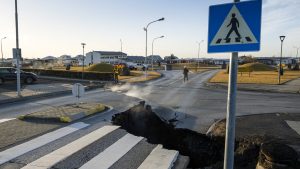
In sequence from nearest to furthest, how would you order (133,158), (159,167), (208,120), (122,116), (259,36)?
(259,36)
(159,167)
(133,158)
(122,116)
(208,120)

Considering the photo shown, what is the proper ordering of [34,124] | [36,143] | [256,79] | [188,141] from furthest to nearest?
[256,79]
[188,141]
[34,124]
[36,143]

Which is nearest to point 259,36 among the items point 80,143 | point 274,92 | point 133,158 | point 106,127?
point 133,158

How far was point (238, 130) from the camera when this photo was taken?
1039cm

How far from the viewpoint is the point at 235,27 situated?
424 centimetres

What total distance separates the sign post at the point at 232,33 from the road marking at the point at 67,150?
330 centimetres

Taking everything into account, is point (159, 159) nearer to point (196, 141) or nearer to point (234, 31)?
point (234, 31)

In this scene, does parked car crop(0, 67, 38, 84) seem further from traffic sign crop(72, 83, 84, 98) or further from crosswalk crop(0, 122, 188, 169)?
crosswalk crop(0, 122, 188, 169)

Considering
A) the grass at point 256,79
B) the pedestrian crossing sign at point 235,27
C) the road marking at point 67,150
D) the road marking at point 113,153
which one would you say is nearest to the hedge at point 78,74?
the grass at point 256,79

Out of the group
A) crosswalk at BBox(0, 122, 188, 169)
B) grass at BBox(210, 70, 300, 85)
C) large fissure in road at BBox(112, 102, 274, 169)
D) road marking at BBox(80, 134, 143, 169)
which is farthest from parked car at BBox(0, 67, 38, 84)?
road marking at BBox(80, 134, 143, 169)

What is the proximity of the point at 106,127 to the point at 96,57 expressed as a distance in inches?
4304

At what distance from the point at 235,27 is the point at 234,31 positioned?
0.05 m

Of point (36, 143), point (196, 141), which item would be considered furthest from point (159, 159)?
point (196, 141)

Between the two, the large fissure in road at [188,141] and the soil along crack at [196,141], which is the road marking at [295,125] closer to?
the soil along crack at [196,141]

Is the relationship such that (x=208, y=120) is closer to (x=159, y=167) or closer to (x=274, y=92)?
(x=159, y=167)
